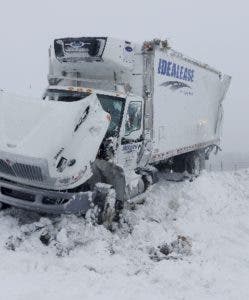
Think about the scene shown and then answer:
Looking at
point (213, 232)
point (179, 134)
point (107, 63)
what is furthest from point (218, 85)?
point (213, 232)

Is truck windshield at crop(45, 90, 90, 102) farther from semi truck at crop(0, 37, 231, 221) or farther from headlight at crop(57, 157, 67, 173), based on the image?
headlight at crop(57, 157, 67, 173)

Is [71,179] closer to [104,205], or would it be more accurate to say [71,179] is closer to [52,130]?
[52,130]

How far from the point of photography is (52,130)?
9.11m

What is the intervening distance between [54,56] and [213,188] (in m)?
5.66

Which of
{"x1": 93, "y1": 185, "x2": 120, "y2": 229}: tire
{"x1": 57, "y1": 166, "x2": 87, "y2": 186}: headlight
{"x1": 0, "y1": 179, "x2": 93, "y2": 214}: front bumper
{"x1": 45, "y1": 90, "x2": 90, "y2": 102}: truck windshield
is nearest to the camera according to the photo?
{"x1": 57, "y1": 166, "x2": 87, "y2": 186}: headlight

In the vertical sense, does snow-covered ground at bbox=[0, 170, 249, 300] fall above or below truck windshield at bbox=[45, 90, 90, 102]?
below

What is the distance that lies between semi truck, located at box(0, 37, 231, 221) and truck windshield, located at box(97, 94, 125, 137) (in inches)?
0.8

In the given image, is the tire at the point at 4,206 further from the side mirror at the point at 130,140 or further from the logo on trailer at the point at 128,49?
the logo on trailer at the point at 128,49

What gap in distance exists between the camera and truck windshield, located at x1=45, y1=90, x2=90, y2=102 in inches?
450

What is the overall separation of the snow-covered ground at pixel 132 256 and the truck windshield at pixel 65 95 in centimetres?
269

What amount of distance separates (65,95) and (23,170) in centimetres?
294

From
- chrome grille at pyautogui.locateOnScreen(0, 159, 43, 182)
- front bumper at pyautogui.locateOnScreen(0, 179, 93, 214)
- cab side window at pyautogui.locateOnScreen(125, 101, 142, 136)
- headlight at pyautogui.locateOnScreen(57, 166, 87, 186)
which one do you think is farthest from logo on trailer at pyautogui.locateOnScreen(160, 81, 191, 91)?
chrome grille at pyautogui.locateOnScreen(0, 159, 43, 182)

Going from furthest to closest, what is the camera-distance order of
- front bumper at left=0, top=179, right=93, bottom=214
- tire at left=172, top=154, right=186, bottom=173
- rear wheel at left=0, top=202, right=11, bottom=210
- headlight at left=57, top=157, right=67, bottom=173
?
tire at left=172, top=154, right=186, bottom=173, rear wheel at left=0, top=202, right=11, bottom=210, front bumper at left=0, top=179, right=93, bottom=214, headlight at left=57, top=157, right=67, bottom=173

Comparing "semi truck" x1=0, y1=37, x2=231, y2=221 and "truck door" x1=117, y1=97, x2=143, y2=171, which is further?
"truck door" x1=117, y1=97, x2=143, y2=171
